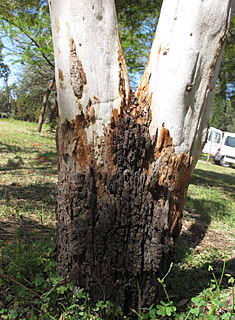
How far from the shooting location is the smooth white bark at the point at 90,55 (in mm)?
1577

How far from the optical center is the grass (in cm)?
171

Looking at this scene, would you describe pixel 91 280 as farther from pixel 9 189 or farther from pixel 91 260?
pixel 9 189

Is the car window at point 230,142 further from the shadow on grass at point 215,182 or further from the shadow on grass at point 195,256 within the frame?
the shadow on grass at point 195,256

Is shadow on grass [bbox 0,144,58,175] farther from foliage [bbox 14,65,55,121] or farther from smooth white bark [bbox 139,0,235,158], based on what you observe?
foliage [bbox 14,65,55,121]

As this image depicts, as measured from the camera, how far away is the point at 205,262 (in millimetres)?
2580

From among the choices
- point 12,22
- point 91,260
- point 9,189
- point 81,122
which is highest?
point 12,22

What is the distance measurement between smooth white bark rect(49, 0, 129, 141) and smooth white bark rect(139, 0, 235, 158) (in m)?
0.27

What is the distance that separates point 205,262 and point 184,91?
1.81m

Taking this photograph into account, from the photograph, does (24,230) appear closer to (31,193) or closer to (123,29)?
(31,193)

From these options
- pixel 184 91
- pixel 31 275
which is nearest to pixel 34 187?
pixel 31 275

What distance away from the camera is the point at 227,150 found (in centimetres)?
1822

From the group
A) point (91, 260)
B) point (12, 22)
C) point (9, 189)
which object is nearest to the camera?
point (91, 260)

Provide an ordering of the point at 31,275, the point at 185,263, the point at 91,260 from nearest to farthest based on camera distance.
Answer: the point at 91,260, the point at 31,275, the point at 185,263

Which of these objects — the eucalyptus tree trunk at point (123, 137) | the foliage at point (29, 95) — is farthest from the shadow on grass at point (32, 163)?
the foliage at point (29, 95)
